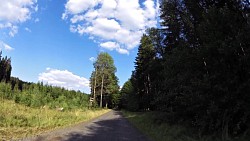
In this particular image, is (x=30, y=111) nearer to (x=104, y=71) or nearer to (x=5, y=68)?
(x=5, y=68)

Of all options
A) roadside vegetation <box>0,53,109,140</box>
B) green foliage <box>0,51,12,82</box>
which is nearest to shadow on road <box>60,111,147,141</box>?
roadside vegetation <box>0,53,109,140</box>

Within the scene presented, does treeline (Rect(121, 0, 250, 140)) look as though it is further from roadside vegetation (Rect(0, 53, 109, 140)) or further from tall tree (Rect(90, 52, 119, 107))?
tall tree (Rect(90, 52, 119, 107))

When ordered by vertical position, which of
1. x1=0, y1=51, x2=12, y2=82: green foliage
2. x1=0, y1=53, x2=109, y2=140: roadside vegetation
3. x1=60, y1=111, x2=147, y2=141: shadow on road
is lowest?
x1=60, y1=111, x2=147, y2=141: shadow on road

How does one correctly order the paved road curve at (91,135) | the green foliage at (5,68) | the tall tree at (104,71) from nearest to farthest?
the paved road curve at (91,135)
the green foliage at (5,68)
the tall tree at (104,71)

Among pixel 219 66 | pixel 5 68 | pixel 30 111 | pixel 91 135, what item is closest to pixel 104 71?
pixel 5 68

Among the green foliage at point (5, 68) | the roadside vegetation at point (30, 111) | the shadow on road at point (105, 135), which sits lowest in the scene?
the shadow on road at point (105, 135)

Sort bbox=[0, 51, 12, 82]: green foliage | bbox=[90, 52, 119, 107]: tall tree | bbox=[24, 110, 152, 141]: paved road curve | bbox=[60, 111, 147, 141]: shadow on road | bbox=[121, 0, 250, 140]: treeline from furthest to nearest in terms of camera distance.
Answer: bbox=[90, 52, 119, 107]: tall tree, bbox=[0, 51, 12, 82]: green foliage, bbox=[60, 111, 147, 141]: shadow on road, bbox=[24, 110, 152, 141]: paved road curve, bbox=[121, 0, 250, 140]: treeline

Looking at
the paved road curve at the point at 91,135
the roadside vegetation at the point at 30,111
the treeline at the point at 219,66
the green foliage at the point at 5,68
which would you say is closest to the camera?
the treeline at the point at 219,66

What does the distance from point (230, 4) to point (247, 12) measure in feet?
3.76

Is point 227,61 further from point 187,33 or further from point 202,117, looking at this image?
point 187,33

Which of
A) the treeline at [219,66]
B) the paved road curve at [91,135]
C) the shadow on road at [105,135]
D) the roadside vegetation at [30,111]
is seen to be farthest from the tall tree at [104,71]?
the treeline at [219,66]

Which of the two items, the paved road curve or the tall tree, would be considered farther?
the tall tree

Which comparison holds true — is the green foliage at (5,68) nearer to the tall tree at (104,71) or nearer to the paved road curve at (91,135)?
the tall tree at (104,71)

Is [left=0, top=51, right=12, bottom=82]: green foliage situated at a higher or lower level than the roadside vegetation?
higher
